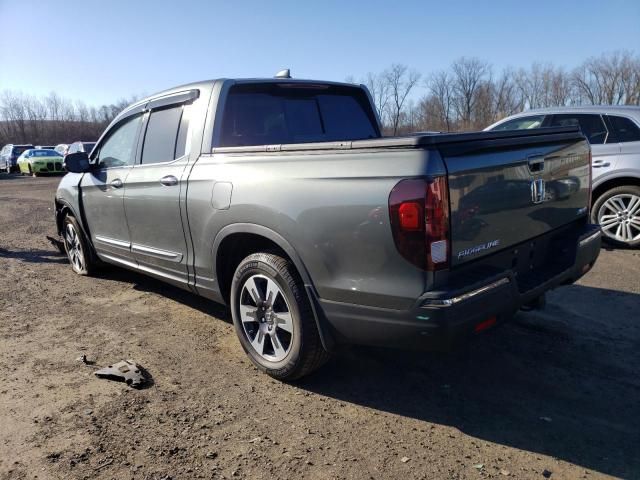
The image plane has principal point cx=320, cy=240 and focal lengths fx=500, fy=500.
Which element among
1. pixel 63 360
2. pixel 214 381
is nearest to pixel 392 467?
pixel 214 381

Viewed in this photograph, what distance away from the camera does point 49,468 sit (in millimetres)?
2535

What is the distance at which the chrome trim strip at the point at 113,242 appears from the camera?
4789mm

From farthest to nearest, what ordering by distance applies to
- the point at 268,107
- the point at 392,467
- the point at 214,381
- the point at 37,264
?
the point at 37,264 → the point at 268,107 → the point at 214,381 → the point at 392,467

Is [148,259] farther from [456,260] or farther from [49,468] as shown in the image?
[456,260]

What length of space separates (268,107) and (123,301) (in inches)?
101

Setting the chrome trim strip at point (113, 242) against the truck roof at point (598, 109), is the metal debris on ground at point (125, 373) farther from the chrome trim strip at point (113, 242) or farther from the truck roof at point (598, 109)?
the truck roof at point (598, 109)

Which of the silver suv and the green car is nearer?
the silver suv

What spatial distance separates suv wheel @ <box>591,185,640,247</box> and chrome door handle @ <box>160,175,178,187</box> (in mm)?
5732

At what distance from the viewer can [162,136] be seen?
431 centimetres

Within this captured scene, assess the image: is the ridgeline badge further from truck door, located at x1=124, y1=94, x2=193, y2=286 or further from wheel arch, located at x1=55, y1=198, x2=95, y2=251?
wheel arch, located at x1=55, y1=198, x2=95, y2=251

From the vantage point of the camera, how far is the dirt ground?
2.53 metres

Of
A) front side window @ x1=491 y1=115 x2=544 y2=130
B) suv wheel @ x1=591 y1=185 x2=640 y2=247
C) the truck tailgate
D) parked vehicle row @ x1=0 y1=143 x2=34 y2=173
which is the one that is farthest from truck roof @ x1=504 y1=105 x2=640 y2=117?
parked vehicle row @ x1=0 y1=143 x2=34 y2=173

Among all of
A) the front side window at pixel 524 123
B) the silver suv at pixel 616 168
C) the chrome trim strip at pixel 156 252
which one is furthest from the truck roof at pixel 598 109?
the chrome trim strip at pixel 156 252

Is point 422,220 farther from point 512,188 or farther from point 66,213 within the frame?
point 66,213
